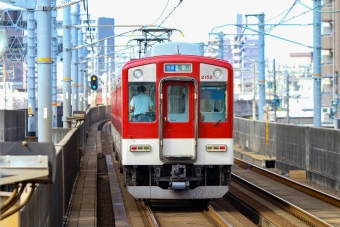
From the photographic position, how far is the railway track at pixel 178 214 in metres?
12.3

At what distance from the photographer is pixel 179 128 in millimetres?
12867

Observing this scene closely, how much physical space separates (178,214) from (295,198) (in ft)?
10.0

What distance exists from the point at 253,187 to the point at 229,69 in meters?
4.68

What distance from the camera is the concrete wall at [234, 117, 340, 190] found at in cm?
1676

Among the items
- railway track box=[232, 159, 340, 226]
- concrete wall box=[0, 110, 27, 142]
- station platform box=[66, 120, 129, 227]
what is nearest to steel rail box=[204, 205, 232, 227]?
railway track box=[232, 159, 340, 226]

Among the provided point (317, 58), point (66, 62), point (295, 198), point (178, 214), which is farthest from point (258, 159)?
point (178, 214)

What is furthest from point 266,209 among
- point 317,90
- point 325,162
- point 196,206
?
point 317,90

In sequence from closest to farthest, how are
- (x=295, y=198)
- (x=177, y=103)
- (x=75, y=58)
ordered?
(x=177, y=103), (x=295, y=198), (x=75, y=58)

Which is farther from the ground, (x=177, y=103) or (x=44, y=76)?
(x=44, y=76)

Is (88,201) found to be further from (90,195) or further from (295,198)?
(295,198)

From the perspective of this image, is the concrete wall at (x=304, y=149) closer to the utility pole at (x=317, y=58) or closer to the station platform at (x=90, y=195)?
the station platform at (x=90, y=195)

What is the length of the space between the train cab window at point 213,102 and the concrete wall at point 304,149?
4.32 m

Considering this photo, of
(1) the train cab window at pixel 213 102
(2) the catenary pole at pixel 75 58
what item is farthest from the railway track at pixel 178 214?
(2) the catenary pole at pixel 75 58

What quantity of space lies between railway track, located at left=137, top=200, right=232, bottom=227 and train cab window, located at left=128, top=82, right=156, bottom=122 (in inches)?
69.4
